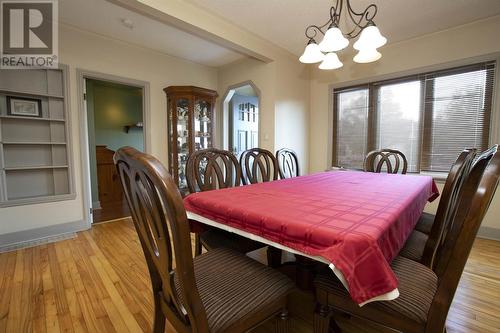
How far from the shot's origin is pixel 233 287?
2.80ft

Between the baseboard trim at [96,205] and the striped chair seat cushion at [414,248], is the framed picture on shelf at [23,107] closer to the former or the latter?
the baseboard trim at [96,205]

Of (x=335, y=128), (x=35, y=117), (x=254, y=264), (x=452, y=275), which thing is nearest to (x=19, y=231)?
(x=35, y=117)

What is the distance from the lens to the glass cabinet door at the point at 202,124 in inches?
141

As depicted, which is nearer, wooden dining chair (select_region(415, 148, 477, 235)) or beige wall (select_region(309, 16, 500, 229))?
wooden dining chair (select_region(415, 148, 477, 235))

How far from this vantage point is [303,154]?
3.79m

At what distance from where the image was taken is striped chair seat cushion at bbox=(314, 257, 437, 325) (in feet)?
2.43

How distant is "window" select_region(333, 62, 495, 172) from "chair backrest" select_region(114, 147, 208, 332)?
130 inches

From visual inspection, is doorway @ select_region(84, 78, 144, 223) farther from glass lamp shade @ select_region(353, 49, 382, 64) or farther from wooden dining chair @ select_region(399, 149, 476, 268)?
wooden dining chair @ select_region(399, 149, 476, 268)

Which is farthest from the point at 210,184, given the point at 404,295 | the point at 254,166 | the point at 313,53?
the point at 404,295

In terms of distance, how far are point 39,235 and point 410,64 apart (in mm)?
4811

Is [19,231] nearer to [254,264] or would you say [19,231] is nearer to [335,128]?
[254,264]

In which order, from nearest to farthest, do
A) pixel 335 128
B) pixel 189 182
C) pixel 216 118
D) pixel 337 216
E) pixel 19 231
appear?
pixel 337 216, pixel 189 182, pixel 19 231, pixel 335 128, pixel 216 118

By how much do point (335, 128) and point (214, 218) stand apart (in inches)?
122

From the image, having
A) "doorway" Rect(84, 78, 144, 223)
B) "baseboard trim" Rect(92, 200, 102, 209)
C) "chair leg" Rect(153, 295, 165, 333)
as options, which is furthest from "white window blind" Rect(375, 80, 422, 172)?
"baseboard trim" Rect(92, 200, 102, 209)
